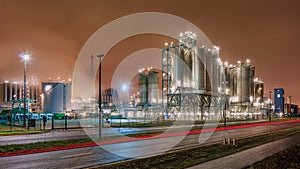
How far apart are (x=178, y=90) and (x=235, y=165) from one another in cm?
5363

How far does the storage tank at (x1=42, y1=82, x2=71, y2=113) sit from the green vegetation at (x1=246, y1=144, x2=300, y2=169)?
264ft

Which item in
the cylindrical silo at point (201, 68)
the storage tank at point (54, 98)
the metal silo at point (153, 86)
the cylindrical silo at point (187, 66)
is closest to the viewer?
the cylindrical silo at point (187, 66)

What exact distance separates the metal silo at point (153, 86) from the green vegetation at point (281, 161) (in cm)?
6772

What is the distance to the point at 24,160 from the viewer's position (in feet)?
46.0

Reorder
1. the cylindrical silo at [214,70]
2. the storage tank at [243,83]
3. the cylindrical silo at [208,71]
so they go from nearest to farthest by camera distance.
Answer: the cylindrical silo at [208,71]
the cylindrical silo at [214,70]
the storage tank at [243,83]

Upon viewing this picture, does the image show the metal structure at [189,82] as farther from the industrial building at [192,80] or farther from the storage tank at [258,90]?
the storage tank at [258,90]

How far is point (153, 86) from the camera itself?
85.4 metres

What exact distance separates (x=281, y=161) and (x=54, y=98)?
270 ft

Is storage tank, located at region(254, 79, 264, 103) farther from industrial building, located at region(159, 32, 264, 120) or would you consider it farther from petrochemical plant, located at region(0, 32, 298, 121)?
industrial building, located at region(159, 32, 264, 120)

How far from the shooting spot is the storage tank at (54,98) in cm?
8625

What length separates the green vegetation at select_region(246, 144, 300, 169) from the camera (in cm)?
1230

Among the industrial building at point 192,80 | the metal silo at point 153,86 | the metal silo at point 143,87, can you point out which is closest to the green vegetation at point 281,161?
the industrial building at point 192,80

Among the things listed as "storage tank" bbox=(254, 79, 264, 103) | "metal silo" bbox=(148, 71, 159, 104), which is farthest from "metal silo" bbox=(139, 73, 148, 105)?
"storage tank" bbox=(254, 79, 264, 103)

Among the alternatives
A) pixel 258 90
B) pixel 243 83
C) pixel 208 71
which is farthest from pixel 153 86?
pixel 258 90
